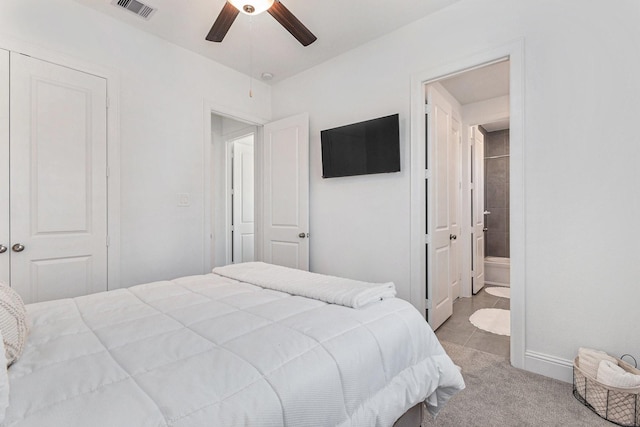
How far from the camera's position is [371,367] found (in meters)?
1.18

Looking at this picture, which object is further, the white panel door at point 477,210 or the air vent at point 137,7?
the white panel door at point 477,210

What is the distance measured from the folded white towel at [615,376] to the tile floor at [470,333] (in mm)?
716

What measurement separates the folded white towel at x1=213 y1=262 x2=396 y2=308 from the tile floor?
1.36 metres

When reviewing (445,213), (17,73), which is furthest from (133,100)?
(445,213)

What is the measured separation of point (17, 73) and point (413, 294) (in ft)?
11.3

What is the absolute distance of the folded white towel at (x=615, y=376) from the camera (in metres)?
1.66

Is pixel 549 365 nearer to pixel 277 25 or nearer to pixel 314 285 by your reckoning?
pixel 314 285

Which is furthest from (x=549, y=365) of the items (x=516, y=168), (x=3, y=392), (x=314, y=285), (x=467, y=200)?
(x=3, y=392)

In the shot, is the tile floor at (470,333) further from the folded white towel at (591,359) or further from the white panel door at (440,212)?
the folded white towel at (591,359)

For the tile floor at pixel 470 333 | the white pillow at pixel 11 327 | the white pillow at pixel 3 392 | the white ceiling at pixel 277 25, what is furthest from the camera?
the tile floor at pixel 470 333

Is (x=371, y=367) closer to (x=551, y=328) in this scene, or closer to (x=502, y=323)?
(x=551, y=328)

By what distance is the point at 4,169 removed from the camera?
7.16 ft

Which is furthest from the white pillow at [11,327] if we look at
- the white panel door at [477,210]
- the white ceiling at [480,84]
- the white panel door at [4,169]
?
the white panel door at [477,210]

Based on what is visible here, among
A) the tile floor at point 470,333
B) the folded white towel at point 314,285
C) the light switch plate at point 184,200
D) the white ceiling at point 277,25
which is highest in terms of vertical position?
the white ceiling at point 277,25
